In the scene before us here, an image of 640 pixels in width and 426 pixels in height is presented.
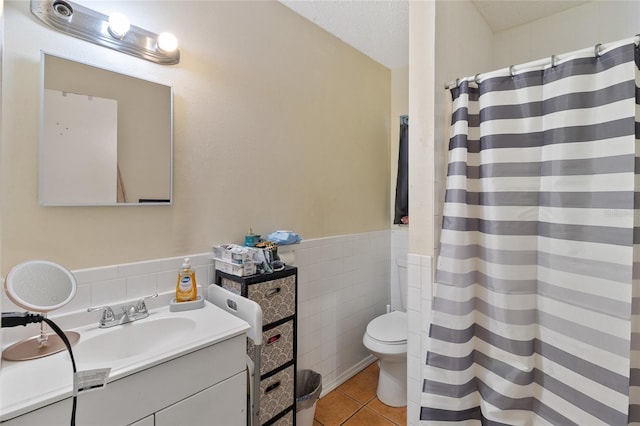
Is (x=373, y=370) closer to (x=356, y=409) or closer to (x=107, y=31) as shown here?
(x=356, y=409)

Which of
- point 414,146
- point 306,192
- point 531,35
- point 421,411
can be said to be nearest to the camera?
point 421,411

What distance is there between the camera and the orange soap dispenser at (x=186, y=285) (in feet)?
4.86

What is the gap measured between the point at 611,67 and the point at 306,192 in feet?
4.98

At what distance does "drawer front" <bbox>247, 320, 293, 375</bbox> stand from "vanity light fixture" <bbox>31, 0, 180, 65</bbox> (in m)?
1.35

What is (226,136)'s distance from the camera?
173 cm

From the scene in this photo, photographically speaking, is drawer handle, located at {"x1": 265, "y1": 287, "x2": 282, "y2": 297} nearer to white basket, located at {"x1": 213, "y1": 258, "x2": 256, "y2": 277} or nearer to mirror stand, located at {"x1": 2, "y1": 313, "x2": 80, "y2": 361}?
white basket, located at {"x1": 213, "y1": 258, "x2": 256, "y2": 277}

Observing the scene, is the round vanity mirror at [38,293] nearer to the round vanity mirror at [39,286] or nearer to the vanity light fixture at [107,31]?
the round vanity mirror at [39,286]

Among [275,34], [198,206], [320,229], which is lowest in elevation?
[320,229]

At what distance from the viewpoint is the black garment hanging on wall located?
8.63ft

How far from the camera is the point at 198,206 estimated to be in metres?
1.63

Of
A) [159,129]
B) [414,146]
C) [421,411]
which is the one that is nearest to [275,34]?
[159,129]

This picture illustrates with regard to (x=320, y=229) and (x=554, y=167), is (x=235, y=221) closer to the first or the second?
(x=320, y=229)

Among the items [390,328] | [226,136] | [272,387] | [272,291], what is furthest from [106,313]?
[390,328]

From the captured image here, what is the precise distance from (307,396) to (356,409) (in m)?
0.45
